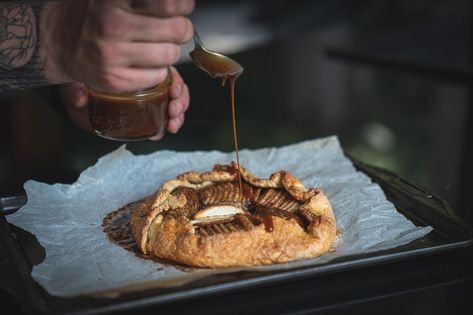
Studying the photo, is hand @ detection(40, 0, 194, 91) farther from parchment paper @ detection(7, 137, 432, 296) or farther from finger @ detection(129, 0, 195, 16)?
parchment paper @ detection(7, 137, 432, 296)

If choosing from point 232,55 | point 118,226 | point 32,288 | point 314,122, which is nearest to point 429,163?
point 314,122

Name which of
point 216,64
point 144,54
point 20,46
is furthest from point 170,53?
point 20,46

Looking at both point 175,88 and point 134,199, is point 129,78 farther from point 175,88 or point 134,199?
point 134,199

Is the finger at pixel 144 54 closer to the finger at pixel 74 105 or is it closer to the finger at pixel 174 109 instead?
the finger at pixel 174 109

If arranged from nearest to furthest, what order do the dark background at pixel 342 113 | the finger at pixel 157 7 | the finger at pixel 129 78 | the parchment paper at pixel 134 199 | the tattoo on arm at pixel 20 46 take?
the finger at pixel 157 7 < the finger at pixel 129 78 < the parchment paper at pixel 134 199 < the tattoo on arm at pixel 20 46 < the dark background at pixel 342 113

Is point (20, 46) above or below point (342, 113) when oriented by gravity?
above

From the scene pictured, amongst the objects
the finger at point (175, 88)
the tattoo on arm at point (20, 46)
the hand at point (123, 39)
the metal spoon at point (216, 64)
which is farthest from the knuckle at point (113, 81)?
the finger at point (175, 88)
